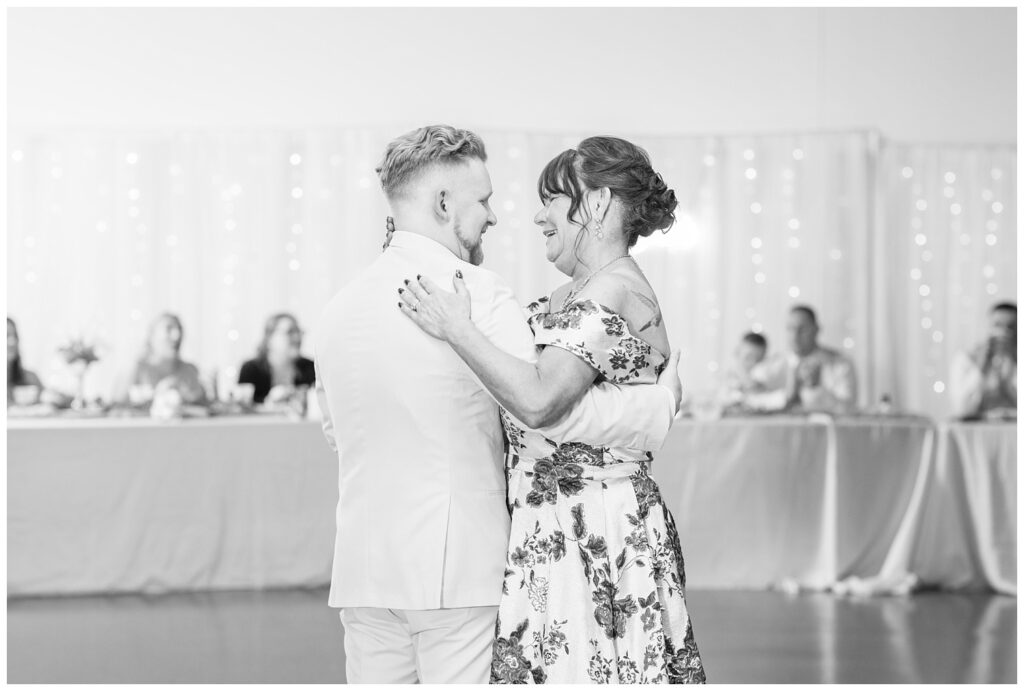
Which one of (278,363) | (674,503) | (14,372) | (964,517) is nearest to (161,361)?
(278,363)

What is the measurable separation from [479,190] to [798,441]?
3.95 metres

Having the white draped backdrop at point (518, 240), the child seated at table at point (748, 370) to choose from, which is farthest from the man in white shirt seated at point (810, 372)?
the white draped backdrop at point (518, 240)

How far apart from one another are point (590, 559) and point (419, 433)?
0.35 m

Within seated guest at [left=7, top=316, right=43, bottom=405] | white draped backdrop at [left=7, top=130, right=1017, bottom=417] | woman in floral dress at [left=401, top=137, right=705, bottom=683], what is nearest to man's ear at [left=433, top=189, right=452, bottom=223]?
woman in floral dress at [left=401, top=137, right=705, bottom=683]

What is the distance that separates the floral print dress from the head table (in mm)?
3484

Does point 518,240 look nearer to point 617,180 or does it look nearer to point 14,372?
point 14,372

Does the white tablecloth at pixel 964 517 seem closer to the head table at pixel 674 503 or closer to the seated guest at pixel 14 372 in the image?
the head table at pixel 674 503

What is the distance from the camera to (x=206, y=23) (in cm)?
800

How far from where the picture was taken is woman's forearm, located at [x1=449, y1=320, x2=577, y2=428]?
67.1 inches

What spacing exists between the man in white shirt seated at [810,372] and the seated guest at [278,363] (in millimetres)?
2600

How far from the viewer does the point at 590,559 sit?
6.15 feet

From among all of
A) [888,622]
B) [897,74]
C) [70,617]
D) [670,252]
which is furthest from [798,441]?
[897,74]

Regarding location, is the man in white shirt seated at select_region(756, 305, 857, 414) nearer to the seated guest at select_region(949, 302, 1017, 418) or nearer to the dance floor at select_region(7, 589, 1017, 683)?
the seated guest at select_region(949, 302, 1017, 418)

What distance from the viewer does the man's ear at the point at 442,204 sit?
1.80 metres
